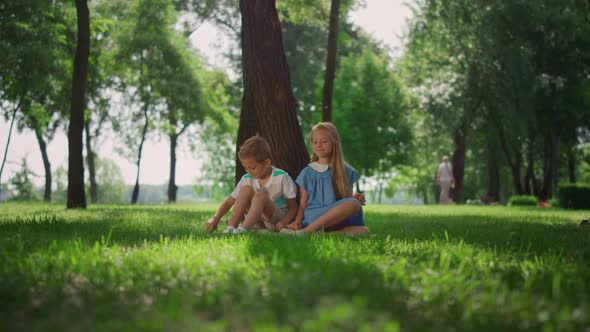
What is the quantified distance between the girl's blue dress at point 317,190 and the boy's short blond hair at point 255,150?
0.59 m

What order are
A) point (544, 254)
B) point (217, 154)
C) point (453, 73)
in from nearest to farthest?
1. point (544, 254)
2. point (453, 73)
3. point (217, 154)

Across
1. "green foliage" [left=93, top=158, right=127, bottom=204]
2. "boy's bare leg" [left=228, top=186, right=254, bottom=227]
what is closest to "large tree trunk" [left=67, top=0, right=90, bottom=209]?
"boy's bare leg" [left=228, top=186, right=254, bottom=227]

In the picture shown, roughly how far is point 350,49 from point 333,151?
33344mm

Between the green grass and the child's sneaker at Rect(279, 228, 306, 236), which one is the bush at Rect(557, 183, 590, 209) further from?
the green grass

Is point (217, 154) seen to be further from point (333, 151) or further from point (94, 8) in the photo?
point (333, 151)

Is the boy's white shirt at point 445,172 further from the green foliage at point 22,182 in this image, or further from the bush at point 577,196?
the green foliage at point 22,182

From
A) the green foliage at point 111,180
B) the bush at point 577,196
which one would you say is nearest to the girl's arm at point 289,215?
the bush at point 577,196

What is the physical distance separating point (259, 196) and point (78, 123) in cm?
891

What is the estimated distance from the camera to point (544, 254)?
161 inches

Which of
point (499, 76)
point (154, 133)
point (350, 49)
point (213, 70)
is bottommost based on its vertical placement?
point (154, 133)

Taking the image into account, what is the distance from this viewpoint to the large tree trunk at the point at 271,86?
25.9 feet

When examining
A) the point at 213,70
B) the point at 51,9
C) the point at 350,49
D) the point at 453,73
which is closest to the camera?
the point at 51,9

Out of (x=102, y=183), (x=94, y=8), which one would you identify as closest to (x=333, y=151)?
(x=94, y=8)

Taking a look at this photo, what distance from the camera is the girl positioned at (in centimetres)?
619
